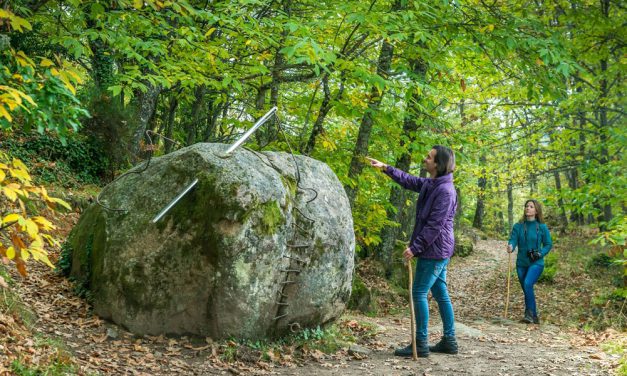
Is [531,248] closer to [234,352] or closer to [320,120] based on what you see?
[320,120]

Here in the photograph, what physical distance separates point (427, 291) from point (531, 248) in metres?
4.23

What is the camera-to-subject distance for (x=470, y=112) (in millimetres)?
17094

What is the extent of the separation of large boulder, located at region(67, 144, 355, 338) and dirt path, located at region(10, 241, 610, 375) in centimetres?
27

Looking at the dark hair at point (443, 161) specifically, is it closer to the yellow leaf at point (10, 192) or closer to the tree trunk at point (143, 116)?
the yellow leaf at point (10, 192)

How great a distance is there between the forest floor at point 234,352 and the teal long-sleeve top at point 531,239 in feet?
4.96

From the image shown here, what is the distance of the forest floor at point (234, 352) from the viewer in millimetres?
4480

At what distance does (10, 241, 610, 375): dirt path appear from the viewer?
16.3 feet

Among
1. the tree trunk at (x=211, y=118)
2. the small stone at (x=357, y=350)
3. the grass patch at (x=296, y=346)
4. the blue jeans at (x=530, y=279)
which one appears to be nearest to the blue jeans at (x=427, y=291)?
the small stone at (x=357, y=350)

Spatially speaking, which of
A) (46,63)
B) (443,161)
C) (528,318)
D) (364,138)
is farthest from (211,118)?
(46,63)

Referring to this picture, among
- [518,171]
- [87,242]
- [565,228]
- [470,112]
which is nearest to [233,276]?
[87,242]

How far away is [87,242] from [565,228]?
19022mm

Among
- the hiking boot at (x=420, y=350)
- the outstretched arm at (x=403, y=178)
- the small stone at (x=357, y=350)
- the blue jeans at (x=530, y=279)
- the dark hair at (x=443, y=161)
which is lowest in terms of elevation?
the small stone at (x=357, y=350)

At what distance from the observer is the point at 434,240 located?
5602 millimetres

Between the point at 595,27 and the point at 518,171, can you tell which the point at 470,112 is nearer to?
the point at 518,171
